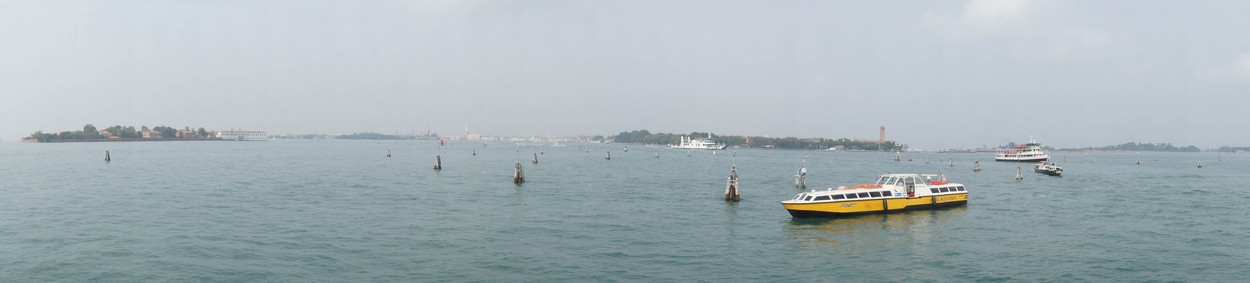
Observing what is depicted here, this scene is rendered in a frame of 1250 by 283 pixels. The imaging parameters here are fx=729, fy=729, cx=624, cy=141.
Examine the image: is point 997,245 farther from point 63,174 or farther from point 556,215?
point 63,174

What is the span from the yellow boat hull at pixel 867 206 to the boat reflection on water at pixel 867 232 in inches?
15.6

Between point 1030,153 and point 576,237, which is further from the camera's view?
point 1030,153

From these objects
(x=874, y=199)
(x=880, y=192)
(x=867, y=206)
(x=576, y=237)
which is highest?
(x=880, y=192)

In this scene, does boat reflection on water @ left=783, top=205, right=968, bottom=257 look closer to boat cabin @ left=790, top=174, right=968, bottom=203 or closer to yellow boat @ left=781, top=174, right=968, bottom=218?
yellow boat @ left=781, top=174, right=968, bottom=218

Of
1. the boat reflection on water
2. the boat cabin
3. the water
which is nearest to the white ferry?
the water

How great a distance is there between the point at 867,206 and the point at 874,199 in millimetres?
870

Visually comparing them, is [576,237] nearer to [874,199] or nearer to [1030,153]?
[874,199]

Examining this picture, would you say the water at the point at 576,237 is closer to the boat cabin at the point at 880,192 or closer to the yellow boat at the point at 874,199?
the yellow boat at the point at 874,199

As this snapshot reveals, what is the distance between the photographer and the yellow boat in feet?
151

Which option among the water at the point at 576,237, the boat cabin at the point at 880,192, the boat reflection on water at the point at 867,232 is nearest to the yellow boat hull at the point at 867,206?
the boat cabin at the point at 880,192

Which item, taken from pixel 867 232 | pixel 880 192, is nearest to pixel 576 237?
pixel 867 232

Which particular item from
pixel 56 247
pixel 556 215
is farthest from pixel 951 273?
pixel 56 247

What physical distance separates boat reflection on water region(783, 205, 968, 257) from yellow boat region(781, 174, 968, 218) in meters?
0.52

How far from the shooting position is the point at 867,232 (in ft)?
135
